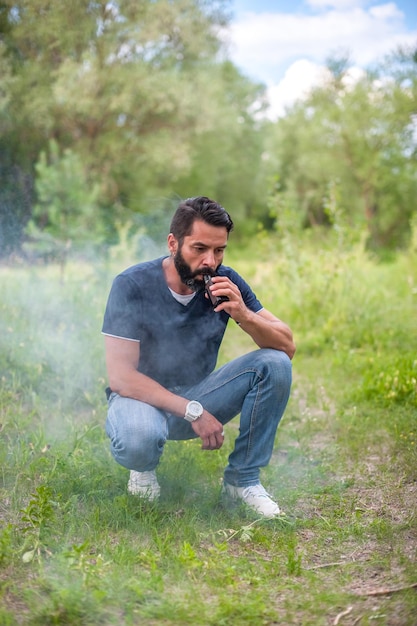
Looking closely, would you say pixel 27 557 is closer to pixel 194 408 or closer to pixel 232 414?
pixel 194 408

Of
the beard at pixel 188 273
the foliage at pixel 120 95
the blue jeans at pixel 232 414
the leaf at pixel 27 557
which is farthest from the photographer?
the foliage at pixel 120 95

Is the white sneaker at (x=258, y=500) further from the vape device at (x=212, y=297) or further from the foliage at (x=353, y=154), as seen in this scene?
the foliage at (x=353, y=154)

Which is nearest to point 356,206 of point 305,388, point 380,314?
point 380,314

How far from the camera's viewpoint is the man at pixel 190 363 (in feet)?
9.55

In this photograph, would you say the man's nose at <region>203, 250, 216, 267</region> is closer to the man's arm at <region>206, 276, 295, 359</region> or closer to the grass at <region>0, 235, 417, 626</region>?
the man's arm at <region>206, 276, 295, 359</region>

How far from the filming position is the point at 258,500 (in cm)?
299

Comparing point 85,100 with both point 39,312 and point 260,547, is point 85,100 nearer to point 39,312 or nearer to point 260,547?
point 39,312

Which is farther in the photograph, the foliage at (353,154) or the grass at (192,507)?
the foliage at (353,154)

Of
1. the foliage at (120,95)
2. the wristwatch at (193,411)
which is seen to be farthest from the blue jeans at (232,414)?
the foliage at (120,95)

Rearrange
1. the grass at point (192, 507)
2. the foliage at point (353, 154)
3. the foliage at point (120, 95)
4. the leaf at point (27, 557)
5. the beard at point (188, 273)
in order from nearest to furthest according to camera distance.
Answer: the grass at point (192, 507) < the leaf at point (27, 557) < the beard at point (188, 273) < the foliage at point (120, 95) < the foliage at point (353, 154)

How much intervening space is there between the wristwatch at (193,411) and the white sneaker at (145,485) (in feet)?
1.25

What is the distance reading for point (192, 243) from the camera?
115 inches

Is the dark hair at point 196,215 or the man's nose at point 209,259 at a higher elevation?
the dark hair at point 196,215

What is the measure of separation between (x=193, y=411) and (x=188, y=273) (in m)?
0.64
